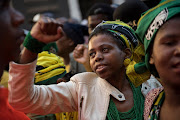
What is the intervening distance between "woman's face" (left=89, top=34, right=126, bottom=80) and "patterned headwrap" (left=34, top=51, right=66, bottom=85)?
102cm

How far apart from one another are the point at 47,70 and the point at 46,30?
1.51 m

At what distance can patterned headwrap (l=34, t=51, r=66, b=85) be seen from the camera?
3.14m

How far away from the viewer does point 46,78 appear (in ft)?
10.4

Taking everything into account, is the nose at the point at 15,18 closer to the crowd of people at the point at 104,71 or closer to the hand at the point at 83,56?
the crowd of people at the point at 104,71

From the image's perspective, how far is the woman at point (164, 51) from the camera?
154 centimetres

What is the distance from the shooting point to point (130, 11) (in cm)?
350

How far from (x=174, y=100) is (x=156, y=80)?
1030mm

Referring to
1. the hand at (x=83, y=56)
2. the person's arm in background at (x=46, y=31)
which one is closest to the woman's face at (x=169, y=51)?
the person's arm in background at (x=46, y=31)

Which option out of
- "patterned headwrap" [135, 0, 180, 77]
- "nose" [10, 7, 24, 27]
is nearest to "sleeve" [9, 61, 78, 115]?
"nose" [10, 7, 24, 27]

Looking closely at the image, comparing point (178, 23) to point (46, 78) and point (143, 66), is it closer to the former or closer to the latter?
point (143, 66)

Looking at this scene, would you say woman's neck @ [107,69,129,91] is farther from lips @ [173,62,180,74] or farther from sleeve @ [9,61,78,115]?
lips @ [173,62,180,74]

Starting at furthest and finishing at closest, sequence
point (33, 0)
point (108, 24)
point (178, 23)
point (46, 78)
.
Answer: point (33, 0), point (46, 78), point (108, 24), point (178, 23)

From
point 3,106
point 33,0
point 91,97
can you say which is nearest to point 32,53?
point 3,106

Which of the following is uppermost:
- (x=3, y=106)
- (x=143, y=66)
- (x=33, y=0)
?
(x=33, y=0)
